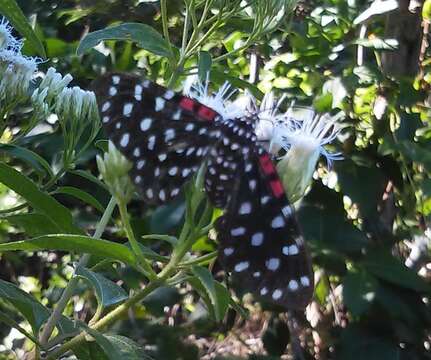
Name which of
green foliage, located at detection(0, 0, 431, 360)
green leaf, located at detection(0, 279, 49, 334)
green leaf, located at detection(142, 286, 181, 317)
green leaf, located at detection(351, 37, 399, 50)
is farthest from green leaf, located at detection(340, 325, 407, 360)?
green leaf, located at detection(0, 279, 49, 334)

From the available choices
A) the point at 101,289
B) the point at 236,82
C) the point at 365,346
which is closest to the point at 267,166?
the point at 101,289

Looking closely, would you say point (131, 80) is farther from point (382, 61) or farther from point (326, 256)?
point (382, 61)

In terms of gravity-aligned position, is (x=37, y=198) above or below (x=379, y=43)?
above

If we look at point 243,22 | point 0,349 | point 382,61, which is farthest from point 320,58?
Answer: point 0,349

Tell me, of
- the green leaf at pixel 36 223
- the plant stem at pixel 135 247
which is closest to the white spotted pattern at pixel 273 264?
the plant stem at pixel 135 247

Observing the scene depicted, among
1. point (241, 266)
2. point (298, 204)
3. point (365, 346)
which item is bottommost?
point (365, 346)

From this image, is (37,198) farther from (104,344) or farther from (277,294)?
(277,294)
